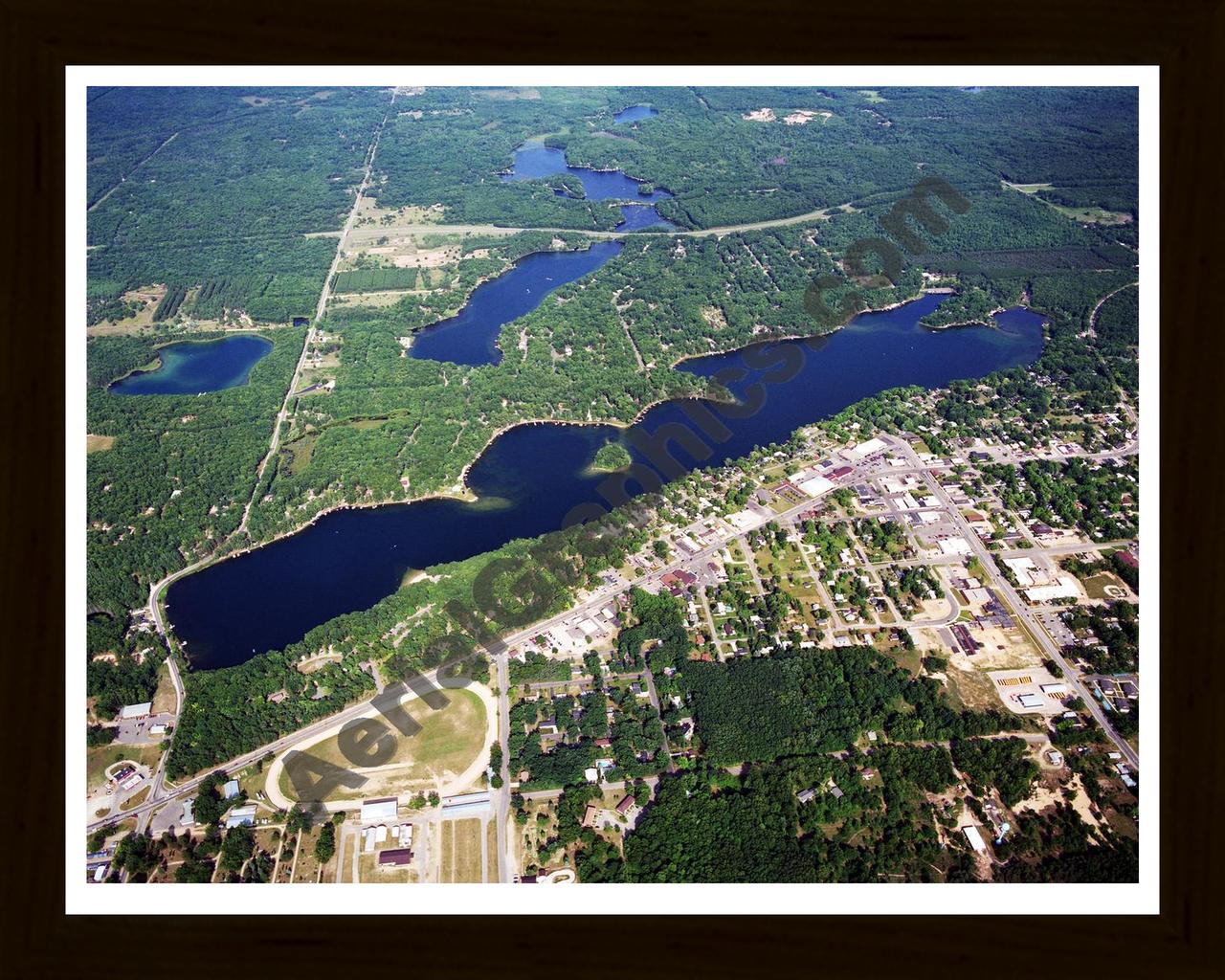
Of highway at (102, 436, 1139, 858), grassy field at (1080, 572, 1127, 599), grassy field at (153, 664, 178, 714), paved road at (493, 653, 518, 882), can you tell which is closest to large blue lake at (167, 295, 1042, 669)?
grassy field at (153, 664, 178, 714)

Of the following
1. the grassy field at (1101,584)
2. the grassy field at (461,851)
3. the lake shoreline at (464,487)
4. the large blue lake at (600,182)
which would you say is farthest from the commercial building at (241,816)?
the large blue lake at (600,182)

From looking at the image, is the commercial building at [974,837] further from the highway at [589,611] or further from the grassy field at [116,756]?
the grassy field at [116,756]

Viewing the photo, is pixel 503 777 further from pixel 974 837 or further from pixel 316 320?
pixel 316 320

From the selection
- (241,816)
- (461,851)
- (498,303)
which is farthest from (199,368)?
(461,851)

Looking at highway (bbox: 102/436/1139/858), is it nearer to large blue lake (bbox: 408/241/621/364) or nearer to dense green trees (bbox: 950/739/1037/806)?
dense green trees (bbox: 950/739/1037/806)

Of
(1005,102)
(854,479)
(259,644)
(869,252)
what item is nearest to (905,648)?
(854,479)
